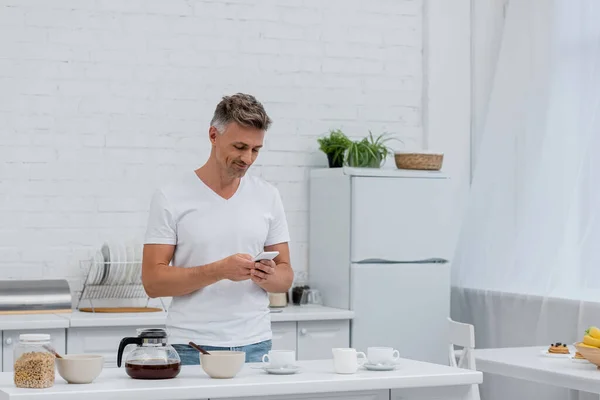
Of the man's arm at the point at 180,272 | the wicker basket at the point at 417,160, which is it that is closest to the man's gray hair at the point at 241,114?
the man's arm at the point at 180,272

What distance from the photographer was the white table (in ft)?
11.9

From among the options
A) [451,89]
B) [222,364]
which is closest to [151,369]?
[222,364]

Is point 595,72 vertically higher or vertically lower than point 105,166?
higher

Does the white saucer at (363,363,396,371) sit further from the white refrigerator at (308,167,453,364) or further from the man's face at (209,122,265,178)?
the white refrigerator at (308,167,453,364)

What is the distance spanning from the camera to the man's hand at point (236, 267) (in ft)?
10.2

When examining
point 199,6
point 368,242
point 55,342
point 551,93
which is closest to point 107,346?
point 55,342

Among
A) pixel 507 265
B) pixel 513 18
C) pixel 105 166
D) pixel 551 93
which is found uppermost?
pixel 513 18

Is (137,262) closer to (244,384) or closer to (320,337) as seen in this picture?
(320,337)

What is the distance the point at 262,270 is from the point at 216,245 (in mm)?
224

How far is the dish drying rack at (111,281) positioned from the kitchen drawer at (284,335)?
2.00 ft

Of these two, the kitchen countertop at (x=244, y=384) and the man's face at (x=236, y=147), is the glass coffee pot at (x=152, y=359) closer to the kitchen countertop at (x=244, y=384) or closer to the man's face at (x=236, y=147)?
the kitchen countertop at (x=244, y=384)

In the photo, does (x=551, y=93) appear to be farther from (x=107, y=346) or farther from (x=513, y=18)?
(x=107, y=346)

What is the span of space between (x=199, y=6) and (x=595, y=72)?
2.20 metres

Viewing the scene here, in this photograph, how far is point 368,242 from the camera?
17.7ft
